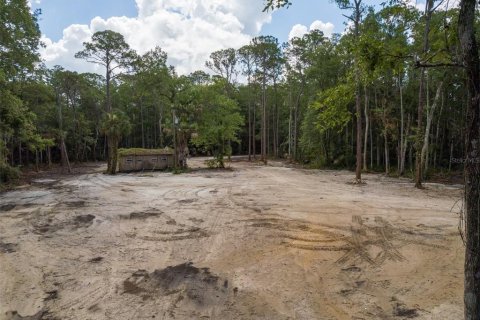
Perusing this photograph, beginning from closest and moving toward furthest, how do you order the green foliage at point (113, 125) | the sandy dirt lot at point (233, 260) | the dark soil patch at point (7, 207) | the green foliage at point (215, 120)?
the sandy dirt lot at point (233, 260)
the dark soil patch at point (7, 207)
the green foliage at point (113, 125)
the green foliage at point (215, 120)

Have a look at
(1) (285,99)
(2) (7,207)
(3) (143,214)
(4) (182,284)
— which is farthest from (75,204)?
(1) (285,99)

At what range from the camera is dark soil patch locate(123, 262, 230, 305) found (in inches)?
189

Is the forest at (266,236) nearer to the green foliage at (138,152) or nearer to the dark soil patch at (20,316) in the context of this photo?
the dark soil patch at (20,316)

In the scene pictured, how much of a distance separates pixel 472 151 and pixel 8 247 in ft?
25.6

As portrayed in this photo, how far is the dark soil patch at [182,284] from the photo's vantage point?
481 cm

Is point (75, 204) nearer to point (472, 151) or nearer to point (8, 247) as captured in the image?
point (8, 247)

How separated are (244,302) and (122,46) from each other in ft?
72.6

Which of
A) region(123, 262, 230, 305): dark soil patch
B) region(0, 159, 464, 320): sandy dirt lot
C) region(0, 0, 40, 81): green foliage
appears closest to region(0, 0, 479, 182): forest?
region(0, 0, 40, 81): green foliage

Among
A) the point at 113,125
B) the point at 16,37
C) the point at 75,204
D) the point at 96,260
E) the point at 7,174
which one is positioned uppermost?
the point at 16,37

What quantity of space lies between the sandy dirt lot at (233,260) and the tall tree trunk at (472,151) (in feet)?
5.42

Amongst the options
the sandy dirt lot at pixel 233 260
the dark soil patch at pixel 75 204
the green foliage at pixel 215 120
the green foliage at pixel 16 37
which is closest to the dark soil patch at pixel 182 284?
the sandy dirt lot at pixel 233 260

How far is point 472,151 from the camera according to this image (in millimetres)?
2793

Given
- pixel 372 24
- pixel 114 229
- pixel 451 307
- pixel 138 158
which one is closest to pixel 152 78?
pixel 138 158

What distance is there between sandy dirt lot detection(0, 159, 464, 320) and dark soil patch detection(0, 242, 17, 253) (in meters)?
0.03
